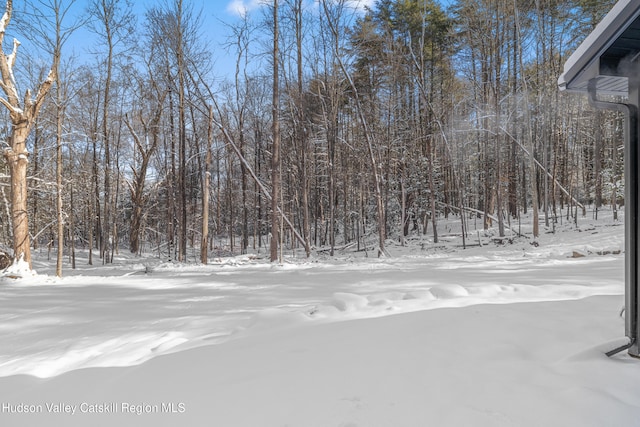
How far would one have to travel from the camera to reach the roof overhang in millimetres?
1993

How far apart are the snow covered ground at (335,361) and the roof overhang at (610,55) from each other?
1828 mm

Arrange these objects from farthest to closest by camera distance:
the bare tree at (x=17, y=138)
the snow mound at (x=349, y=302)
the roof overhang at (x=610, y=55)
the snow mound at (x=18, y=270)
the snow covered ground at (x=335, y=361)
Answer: the bare tree at (x=17, y=138) < the snow mound at (x=18, y=270) < the snow mound at (x=349, y=302) < the roof overhang at (x=610, y=55) < the snow covered ground at (x=335, y=361)

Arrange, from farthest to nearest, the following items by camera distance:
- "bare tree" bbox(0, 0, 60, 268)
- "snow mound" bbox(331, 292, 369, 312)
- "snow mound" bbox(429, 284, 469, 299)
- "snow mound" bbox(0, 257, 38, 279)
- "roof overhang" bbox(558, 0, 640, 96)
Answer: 1. "bare tree" bbox(0, 0, 60, 268)
2. "snow mound" bbox(0, 257, 38, 279)
3. "snow mound" bbox(429, 284, 469, 299)
4. "snow mound" bbox(331, 292, 369, 312)
5. "roof overhang" bbox(558, 0, 640, 96)

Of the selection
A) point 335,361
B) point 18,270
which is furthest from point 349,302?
point 18,270

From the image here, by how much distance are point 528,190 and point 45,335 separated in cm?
2529

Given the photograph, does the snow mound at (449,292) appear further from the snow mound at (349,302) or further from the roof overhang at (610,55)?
the roof overhang at (610,55)

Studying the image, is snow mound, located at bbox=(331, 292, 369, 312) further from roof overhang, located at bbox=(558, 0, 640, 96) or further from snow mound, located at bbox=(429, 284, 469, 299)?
roof overhang, located at bbox=(558, 0, 640, 96)

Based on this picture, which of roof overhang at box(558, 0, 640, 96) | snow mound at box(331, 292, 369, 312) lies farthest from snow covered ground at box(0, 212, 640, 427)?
roof overhang at box(558, 0, 640, 96)

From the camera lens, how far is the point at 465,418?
160 centimetres

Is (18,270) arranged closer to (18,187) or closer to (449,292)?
(18,187)

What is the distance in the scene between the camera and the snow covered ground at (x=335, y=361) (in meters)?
1.71

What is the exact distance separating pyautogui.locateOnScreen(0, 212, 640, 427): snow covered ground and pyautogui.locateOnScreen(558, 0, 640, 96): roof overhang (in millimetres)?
1828

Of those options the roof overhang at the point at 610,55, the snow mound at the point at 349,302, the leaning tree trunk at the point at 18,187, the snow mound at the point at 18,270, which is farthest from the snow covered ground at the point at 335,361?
the leaning tree trunk at the point at 18,187

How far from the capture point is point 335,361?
7.52ft
